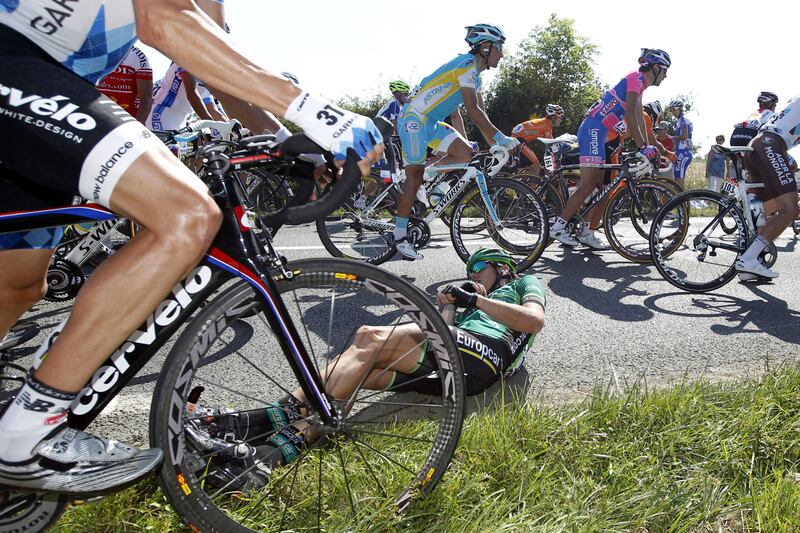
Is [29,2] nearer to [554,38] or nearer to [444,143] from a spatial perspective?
[444,143]

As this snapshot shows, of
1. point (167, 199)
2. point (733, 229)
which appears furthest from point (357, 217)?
point (167, 199)

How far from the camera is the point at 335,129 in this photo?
1.64m

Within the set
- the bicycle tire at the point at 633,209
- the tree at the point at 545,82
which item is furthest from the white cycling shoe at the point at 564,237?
the tree at the point at 545,82

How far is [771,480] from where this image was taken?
2.41m

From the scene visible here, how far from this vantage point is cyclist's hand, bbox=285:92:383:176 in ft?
5.35

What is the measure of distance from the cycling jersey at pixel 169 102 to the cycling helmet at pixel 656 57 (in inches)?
198

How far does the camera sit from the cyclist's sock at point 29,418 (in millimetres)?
1541

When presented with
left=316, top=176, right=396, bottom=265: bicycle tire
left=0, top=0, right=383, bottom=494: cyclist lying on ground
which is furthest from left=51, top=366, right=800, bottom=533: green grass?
left=316, top=176, right=396, bottom=265: bicycle tire

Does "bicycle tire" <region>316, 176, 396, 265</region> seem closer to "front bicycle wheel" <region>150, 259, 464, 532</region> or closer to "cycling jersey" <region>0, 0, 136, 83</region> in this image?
"front bicycle wheel" <region>150, 259, 464, 532</region>

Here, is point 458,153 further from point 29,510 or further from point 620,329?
point 29,510

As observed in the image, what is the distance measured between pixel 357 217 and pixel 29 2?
5.13 m

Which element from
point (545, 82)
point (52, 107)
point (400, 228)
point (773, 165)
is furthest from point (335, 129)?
point (545, 82)

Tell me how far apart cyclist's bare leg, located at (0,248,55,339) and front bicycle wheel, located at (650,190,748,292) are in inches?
208

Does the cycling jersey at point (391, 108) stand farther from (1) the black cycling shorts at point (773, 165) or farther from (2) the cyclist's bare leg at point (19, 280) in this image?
(2) the cyclist's bare leg at point (19, 280)
